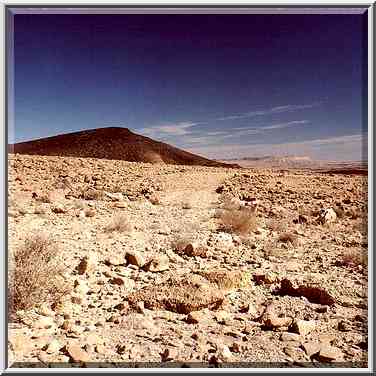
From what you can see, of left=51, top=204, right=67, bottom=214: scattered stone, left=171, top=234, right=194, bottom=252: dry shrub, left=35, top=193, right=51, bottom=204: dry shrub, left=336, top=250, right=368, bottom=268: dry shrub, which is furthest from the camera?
left=35, top=193, right=51, bottom=204: dry shrub

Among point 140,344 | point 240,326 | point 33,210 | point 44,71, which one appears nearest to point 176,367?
point 140,344

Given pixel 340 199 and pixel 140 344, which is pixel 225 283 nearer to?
pixel 140 344

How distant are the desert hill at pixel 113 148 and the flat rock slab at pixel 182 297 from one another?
33.2 feet

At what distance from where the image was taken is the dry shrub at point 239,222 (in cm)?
473

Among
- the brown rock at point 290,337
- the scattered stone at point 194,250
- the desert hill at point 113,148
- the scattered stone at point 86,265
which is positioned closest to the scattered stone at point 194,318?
the brown rock at point 290,337

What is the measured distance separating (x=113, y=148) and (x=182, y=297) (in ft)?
40.3

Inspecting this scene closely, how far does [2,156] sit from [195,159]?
1337 cm

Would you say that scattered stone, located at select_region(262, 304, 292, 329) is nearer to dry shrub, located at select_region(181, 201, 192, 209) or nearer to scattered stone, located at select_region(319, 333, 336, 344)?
scattered stone, located at select_region(319, 333, 336, 344)

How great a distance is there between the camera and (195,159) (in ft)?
51.4

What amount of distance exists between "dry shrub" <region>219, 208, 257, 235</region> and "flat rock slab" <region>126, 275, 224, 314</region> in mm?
1755

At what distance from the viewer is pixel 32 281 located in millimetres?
2785

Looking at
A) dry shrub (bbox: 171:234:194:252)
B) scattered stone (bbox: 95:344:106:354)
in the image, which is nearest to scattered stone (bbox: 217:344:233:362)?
scattered stone (bbox: 95:344:106:354)

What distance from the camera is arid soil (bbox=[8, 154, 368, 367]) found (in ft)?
8.11

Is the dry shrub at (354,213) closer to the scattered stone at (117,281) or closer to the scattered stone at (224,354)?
the scattered stone at (117,281)
